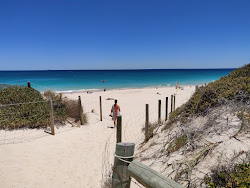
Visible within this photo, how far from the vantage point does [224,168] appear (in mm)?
2488

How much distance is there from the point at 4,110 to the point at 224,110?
28.5 ft

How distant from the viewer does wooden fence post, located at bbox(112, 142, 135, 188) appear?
2.05 meters

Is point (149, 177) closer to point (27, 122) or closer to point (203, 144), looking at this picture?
point (203, 144)

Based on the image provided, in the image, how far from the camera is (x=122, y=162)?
2.09 m

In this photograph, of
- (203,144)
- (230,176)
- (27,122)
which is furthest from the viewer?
(27,122)

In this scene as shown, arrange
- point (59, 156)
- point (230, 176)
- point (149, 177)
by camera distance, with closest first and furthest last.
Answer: point (149, 177), point (230, 176), point (59, 156)

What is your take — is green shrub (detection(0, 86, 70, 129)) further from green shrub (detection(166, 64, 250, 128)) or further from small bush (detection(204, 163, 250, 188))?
small bush (detection(204, 163, 250, 188))

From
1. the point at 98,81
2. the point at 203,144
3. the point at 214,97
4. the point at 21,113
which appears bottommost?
the point at 21,113

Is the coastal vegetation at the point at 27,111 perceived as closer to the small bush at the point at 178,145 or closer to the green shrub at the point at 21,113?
the green shrub at the point at 21,113

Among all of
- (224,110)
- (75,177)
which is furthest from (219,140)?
(75,177)

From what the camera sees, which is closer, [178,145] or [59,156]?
[178,145]

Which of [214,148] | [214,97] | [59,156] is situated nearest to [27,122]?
[59,156]

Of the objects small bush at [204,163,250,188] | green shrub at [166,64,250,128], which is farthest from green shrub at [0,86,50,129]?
small bush at [204,163,250,188]

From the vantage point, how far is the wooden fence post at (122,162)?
6.72ft
